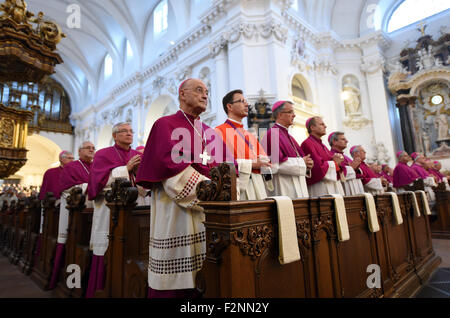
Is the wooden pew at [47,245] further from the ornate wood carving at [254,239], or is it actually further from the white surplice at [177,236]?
the ornate wood carving at [254,239]

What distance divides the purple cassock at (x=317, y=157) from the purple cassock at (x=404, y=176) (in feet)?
12.2

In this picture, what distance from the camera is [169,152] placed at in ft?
5.31

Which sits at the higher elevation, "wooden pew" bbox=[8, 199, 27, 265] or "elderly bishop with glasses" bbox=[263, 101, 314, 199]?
"elderly bishop with glasses" bbox=[263, 101, 314, 199]

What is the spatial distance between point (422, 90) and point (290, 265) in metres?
12.9

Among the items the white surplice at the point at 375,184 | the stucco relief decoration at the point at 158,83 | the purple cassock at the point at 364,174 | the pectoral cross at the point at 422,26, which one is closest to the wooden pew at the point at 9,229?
the purple cassock at the point at 364,174

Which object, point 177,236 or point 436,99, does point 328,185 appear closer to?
point 177,236

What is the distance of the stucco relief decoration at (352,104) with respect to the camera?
11281 millimetres

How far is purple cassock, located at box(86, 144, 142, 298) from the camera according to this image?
242 cm

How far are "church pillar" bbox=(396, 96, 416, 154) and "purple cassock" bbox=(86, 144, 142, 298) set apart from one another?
11.6m

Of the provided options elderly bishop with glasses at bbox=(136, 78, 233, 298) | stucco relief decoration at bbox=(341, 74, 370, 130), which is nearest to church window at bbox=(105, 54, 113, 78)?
stucco relief decoration at bbox=(341, 74, 370, 130)

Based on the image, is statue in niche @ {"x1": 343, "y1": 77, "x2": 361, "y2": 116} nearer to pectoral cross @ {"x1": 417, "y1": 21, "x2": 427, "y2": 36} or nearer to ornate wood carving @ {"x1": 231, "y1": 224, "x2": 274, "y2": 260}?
pectoral cross @ {"x1": 417, "y1": 21, "x2": 427, "y2": 36}

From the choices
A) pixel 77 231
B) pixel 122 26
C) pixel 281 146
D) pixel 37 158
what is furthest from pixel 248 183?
pixel 37 158

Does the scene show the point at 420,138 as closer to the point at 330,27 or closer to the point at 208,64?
the point at 330,27
